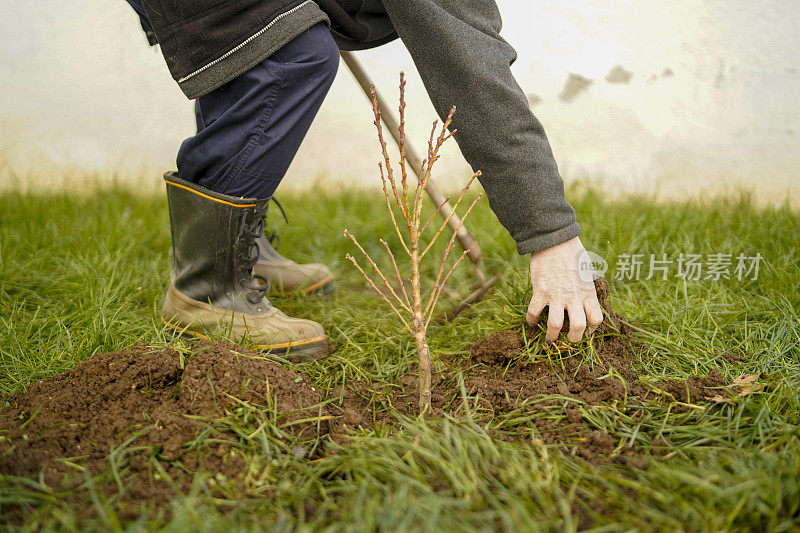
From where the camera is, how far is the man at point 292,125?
1.52 meters

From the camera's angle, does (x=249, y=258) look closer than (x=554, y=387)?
No

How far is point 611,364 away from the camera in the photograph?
161 cm

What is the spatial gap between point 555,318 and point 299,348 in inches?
31.2

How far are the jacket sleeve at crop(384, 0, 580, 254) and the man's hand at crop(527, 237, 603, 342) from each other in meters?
0.04

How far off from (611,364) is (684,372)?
206mm

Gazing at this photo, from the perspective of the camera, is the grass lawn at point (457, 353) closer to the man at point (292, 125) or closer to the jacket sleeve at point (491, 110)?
the man at point (292, 125)

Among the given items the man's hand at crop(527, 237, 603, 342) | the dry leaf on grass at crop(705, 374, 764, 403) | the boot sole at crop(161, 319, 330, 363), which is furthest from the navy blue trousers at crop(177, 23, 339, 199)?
the dry leaf on grass at crop(705, 374, 764, 403)

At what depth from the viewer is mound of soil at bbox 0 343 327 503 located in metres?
1.16

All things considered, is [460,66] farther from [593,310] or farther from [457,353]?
[457,353]

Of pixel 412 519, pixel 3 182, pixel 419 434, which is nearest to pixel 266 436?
pixel 419 434

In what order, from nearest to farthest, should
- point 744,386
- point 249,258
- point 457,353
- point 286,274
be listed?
point 744,386, point 457,353, point 249,258, point 286,274

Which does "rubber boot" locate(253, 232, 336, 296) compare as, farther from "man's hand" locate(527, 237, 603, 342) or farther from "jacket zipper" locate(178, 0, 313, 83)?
"man's hand" locate(527, 237, 603, 342)

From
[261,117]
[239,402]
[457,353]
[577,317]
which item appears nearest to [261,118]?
[261,117]

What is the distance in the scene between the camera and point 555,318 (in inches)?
60.2
